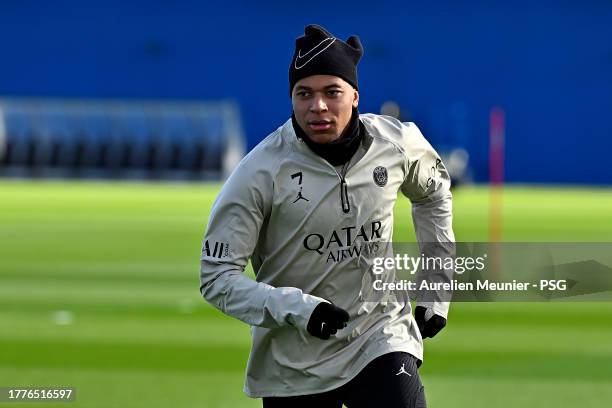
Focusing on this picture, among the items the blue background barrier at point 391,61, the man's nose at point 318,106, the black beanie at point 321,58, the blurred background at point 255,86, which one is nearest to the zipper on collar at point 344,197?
the man's nose at point 318,106

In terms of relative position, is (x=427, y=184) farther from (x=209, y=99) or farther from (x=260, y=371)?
(x=209, y=99)

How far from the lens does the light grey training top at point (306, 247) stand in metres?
5.26

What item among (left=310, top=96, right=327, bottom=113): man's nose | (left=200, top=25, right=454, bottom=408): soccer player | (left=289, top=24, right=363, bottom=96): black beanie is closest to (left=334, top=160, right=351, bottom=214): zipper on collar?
(left=200, top=25, right=454, bottom=408): soccer player

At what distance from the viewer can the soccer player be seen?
528 cm

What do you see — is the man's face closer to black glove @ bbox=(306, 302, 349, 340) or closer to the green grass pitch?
black glove @ bbox=(306, 302, 349, 340)

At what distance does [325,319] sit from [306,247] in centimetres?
55

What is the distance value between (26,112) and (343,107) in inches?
1983

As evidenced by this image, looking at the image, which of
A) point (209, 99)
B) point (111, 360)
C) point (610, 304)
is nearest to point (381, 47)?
point (209, 99)

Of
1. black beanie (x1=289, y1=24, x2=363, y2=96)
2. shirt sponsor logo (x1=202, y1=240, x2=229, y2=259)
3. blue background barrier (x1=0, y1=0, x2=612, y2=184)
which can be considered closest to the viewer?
shirt sponsor logo (x1=202, y1=240, x2=229, y2=259)

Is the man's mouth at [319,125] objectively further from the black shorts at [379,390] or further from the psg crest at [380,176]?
the black shorts at [379,390]

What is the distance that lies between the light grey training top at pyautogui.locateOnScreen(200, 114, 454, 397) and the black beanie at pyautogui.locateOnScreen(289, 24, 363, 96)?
0.81 ft

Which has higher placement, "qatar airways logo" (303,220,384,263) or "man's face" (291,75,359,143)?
"man's face" (291,75,359,143)

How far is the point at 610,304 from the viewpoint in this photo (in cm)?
1509

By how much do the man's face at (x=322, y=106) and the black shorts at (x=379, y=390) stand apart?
3.00ft
